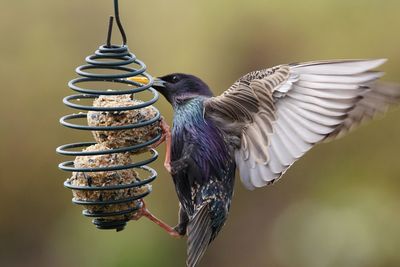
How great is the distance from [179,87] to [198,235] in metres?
0.72

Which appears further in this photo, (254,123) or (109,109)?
(254,123)

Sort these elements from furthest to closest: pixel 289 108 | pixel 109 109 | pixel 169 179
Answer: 1. pixel 169 179
2. pixel 289 108
3. pixel 109 109

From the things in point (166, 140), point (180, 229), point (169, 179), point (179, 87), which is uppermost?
point (179, 87)

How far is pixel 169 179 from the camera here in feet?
20.2

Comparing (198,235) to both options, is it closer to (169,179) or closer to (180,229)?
(180,229)

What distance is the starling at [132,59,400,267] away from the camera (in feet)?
11.6

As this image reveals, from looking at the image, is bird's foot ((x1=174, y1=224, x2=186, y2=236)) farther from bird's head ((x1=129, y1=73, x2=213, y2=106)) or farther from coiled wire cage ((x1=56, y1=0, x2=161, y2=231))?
bird's head ((x1=129, y1=73, x2=213, y2=106))

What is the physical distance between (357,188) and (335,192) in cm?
19

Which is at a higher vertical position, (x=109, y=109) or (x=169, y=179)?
(x=109, y=109)

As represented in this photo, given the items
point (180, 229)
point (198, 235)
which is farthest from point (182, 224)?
point (198, 235)

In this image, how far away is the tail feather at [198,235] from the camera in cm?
369

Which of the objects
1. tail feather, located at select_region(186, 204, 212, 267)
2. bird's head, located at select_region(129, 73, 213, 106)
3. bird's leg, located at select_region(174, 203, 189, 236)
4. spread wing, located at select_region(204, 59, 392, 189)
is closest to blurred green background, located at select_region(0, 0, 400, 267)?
bird's leg, located at select_region(174, 203, 189, 236)

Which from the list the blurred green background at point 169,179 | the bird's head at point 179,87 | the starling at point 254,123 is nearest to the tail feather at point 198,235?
the starling at point 254,123

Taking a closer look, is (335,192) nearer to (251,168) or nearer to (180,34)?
(180,34)
